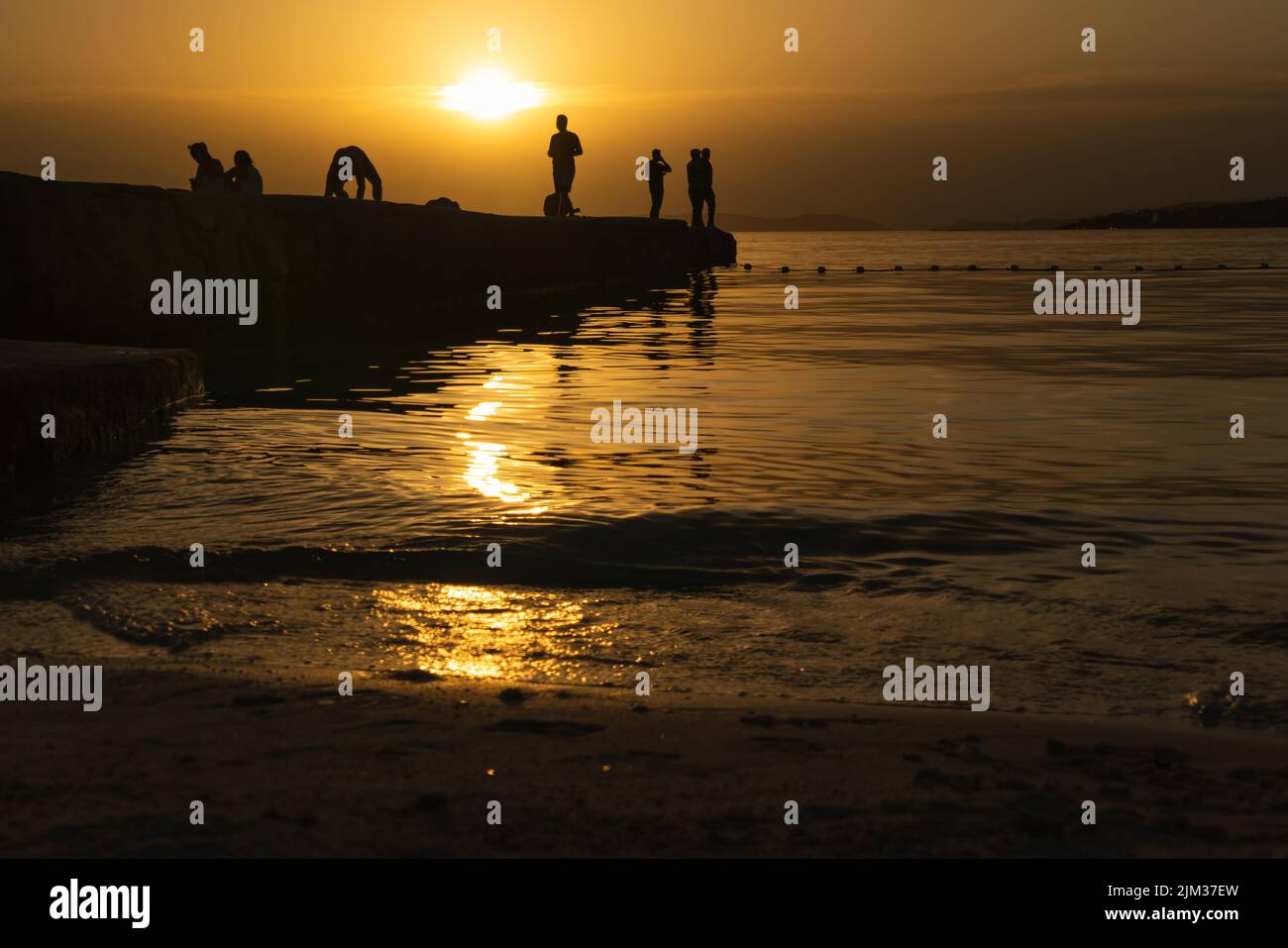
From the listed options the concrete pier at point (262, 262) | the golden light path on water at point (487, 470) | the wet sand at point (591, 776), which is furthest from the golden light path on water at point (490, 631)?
the concrete pier at point (262, 262)

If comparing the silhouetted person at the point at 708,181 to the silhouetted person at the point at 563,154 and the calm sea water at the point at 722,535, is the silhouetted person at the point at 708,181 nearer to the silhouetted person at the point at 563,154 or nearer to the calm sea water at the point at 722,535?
the silhouetted person at the point at 563,154

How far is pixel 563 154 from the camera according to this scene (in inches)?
898

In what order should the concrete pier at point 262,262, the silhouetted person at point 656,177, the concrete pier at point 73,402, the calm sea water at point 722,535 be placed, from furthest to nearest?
the silhouetted person at point 656,177, the concrete pier at point 262,262, the concrete pier at point 73,402, the calm sea water at point 722,535

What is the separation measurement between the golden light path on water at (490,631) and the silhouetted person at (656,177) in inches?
1046

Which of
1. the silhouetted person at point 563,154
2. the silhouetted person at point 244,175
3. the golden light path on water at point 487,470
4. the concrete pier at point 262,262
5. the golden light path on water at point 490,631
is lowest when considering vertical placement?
the golden light path on water at point 490,631

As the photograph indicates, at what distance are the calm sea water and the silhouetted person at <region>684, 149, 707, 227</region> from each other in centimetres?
2207

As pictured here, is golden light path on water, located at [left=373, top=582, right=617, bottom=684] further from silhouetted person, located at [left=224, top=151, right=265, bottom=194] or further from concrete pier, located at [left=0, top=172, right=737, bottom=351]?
silhouetted person, located at [left=224, top=151, right=265, bottom=194]

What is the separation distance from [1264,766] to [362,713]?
1.71m

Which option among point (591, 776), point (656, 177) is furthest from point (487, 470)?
point (656, 177)

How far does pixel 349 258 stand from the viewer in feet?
48.8

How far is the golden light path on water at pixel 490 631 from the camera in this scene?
3262 millimetres

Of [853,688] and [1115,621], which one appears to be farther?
[1115,621]

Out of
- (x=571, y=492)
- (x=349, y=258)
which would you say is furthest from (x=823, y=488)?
(x=349, y=258)
